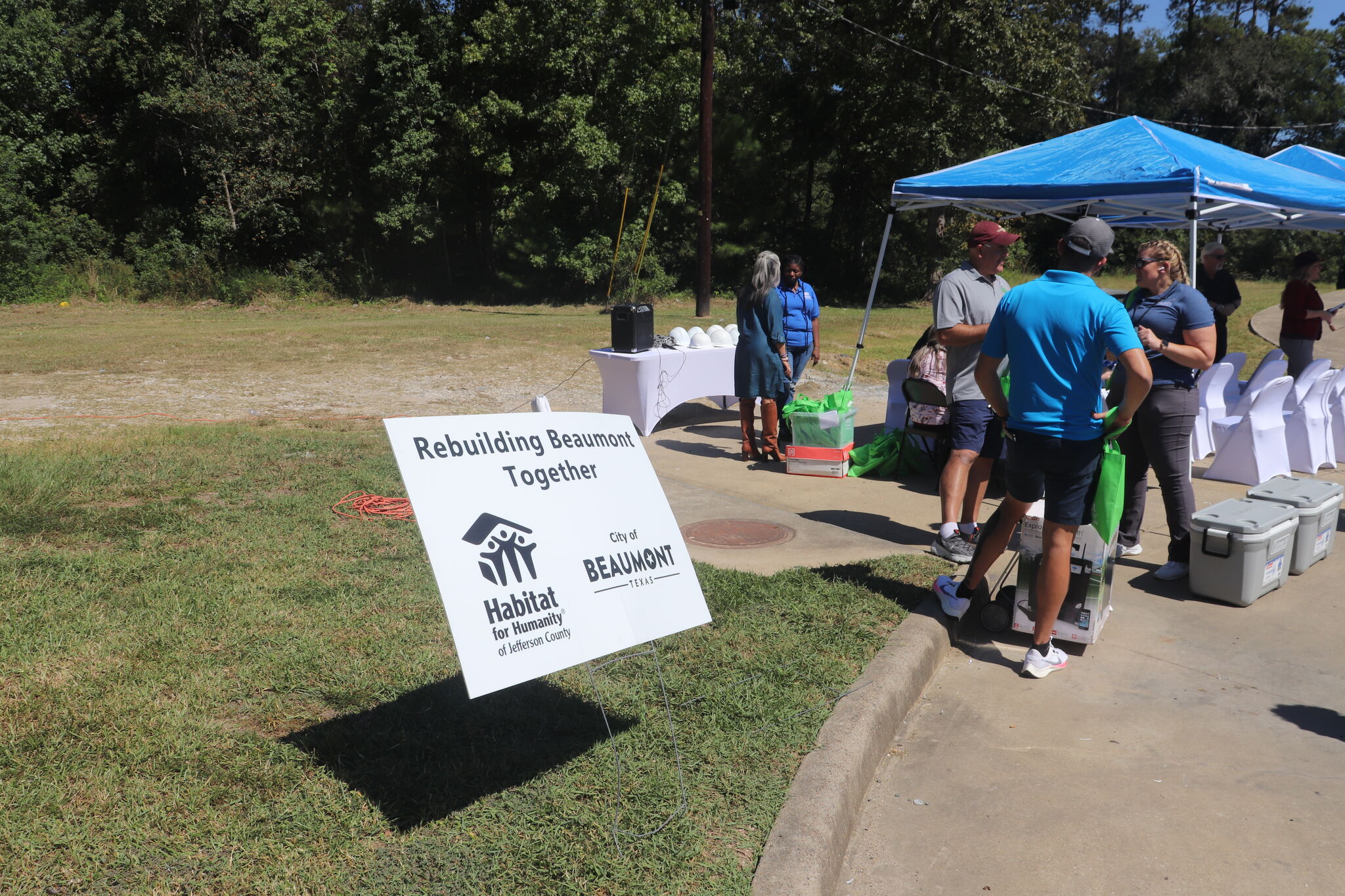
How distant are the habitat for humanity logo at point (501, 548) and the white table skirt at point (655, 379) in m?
6.45

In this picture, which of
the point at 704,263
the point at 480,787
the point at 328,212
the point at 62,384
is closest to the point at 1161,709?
the point at 480,787

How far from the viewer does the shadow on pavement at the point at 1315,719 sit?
3789mm

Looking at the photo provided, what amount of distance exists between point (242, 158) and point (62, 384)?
20413 millimetres

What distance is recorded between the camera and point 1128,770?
3490 millimetres

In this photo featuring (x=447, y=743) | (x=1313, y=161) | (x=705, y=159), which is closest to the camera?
(x=447, y=743)

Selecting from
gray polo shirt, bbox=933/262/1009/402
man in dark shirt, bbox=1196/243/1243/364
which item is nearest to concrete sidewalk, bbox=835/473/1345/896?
gray polo shirt, bbox=933/262/1009/402

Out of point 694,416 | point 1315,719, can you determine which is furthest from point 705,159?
point 1315,719

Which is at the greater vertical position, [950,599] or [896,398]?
[896,398]

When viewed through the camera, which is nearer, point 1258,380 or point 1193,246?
point 1193,246

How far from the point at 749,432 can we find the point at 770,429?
0.90ft

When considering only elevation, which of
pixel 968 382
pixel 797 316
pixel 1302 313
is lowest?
pixel 968 382

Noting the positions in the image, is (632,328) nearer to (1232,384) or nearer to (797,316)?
(797,316)

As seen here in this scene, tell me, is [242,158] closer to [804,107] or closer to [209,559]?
[804,107]

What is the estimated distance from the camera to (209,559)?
5059mm
